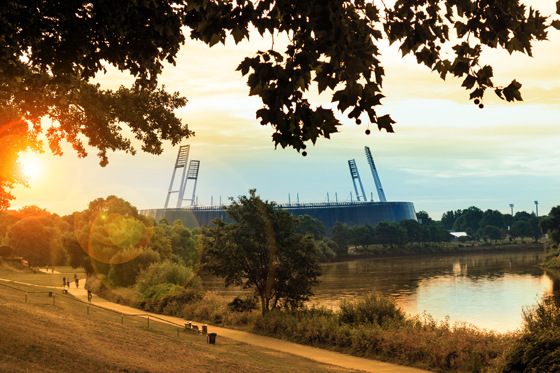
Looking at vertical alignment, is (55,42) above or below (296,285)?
above

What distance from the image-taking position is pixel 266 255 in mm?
41156

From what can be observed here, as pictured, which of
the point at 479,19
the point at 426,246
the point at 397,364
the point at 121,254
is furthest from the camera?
the point at 426,246

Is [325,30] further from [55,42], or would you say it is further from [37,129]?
[37,129]

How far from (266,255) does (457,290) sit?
1243 inches

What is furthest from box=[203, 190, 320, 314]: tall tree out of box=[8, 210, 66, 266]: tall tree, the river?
box=[8, 210, 66, 266]: tall tree

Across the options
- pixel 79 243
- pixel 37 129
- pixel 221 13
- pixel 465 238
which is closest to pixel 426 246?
pixel 465 238

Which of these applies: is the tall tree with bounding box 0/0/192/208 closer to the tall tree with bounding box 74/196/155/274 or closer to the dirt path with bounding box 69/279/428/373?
the dirt path with bounding box 69/279/428/373

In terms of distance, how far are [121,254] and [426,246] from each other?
349 feet

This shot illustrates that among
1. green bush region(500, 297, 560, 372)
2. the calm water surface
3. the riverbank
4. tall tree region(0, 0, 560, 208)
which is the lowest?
the calm water surface

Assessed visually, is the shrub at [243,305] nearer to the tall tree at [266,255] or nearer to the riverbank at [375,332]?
the riverbank at [375,332]

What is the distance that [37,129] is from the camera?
2130 cm

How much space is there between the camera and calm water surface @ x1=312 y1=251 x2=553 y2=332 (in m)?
47.1

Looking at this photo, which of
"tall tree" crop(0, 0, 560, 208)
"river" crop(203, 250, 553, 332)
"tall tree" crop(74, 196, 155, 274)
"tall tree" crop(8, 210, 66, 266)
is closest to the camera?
"tall tree" crop(0, 0, 560, 208)

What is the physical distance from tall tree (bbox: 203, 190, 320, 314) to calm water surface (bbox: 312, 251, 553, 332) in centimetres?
902
